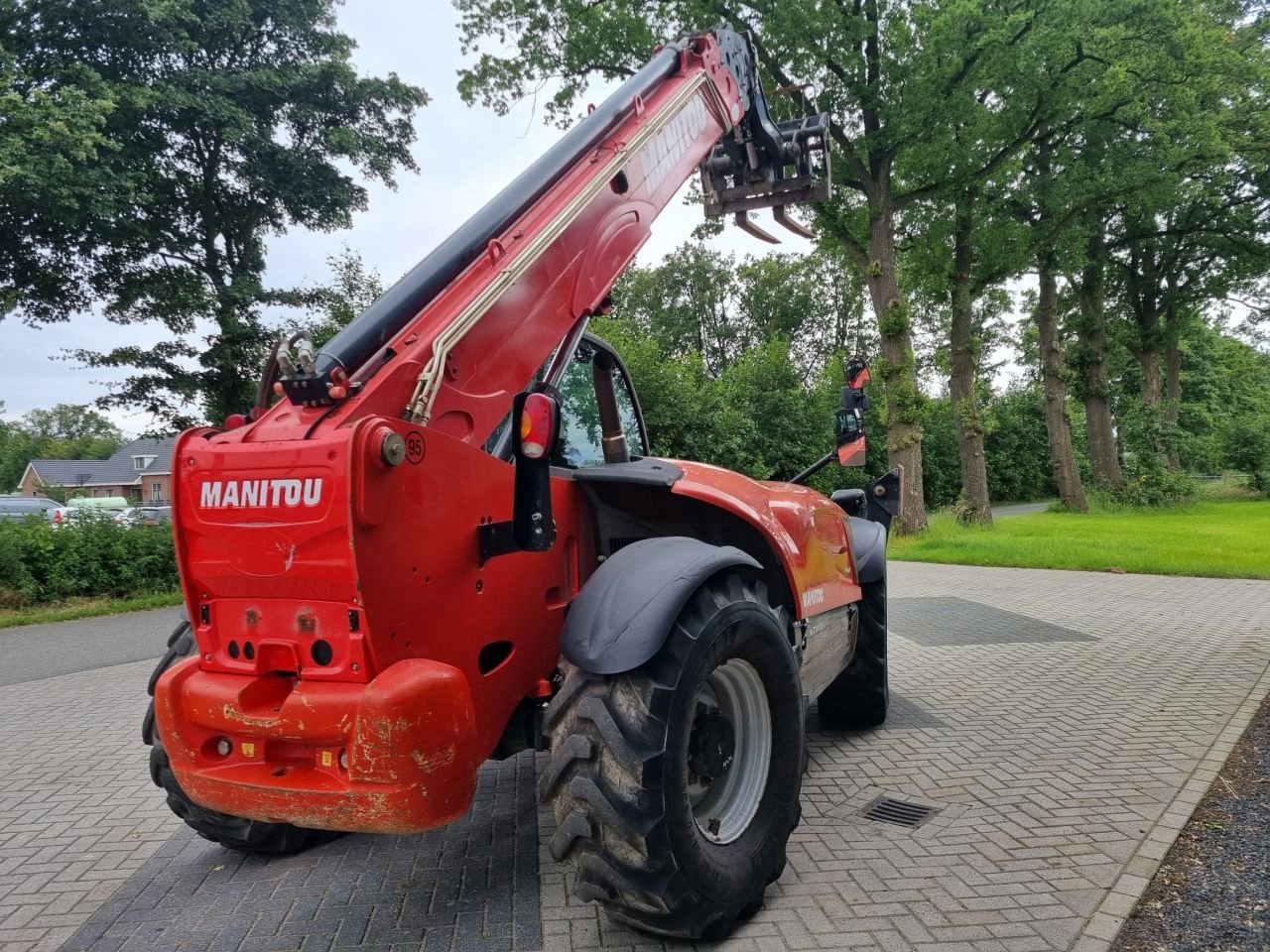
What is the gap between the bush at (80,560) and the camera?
1116 cm

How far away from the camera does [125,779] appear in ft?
15.4

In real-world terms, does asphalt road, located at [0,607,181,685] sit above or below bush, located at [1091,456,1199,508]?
below

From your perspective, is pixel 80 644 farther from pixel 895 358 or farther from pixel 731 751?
pixel 895 358

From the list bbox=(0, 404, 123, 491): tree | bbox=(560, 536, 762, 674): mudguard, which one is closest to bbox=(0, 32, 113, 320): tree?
bbox=(560, 536, 762, 674): mudguard

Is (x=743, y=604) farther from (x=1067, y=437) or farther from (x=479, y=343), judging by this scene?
(x=1067, y=437)

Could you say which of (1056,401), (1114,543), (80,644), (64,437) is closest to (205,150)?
(80,644)

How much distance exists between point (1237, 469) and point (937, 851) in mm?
29540

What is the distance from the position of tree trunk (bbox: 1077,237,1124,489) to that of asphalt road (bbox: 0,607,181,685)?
80.4ft

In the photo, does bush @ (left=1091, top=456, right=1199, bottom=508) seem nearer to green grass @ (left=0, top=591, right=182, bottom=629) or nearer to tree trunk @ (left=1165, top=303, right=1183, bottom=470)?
tree trunk @ (left=1165, top=303, right=1183, bottom=470)

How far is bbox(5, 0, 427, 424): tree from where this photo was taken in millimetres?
12711

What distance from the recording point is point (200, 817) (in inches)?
128

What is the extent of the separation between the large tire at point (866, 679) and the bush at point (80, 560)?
10412 mm

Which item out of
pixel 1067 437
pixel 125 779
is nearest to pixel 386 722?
pixel 125 779

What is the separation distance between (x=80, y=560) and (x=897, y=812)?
12319mm
